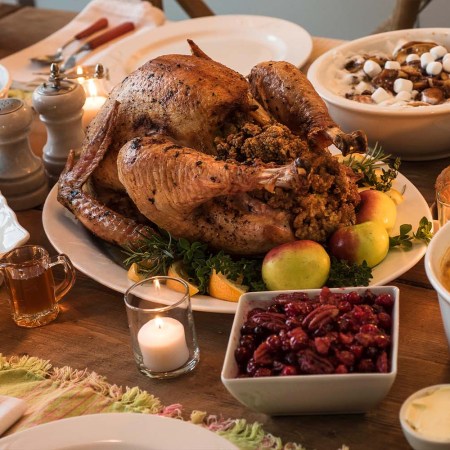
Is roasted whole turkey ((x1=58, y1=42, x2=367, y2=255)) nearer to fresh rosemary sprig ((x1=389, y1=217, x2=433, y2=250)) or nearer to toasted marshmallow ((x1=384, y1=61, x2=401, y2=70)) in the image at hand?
fresh rosemary sprig ((x1=389, y1=217, x2=433, y2=250))

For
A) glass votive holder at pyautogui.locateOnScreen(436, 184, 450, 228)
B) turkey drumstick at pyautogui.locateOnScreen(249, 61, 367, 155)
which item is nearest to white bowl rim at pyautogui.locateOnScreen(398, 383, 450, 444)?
glass votive holder at pyautogui.locateOnScreen(436, 184, 450, 228)

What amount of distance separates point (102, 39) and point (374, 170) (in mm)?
1460

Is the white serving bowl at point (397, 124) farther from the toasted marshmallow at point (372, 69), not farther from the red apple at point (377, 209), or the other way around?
the red apple at point (377, 209)

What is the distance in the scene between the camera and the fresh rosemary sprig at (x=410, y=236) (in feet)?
4.97

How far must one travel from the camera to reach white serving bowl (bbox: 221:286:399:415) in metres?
1.08

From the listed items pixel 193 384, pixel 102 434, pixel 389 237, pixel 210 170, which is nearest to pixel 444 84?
pixel 389 237

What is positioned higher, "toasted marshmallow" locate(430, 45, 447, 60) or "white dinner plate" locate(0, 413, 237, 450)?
"white dinner plate" locate(0, 413, 237, 450)

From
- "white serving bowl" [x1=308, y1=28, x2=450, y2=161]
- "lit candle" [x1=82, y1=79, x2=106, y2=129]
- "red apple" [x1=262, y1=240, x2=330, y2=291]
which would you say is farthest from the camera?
"lit candle" [x1=82, y1=79, x2=106, y2=129]

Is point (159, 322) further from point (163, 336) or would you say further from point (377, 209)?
point (377, 209)

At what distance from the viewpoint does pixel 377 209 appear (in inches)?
63.0

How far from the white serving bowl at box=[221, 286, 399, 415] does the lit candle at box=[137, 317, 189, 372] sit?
0.16m

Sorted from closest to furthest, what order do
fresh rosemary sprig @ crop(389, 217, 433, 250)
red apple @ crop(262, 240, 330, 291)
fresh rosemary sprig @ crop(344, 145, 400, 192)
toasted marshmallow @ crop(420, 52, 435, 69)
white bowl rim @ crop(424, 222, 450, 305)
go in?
white bowl rim @ crop(424, 222, 450, 305), red apple @ crop(262, 240, 330, 291), fresh rosemary sprig @ crop(389, 217, 433, 250), fresh rosemary sprig @ crop(344, 145, 400, 192), toasted marshmallow @ crop(420, 52, 435, 69)

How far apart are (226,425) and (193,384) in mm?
132

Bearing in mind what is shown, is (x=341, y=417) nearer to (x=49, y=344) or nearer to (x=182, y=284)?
Result: (x=182, y=284)
